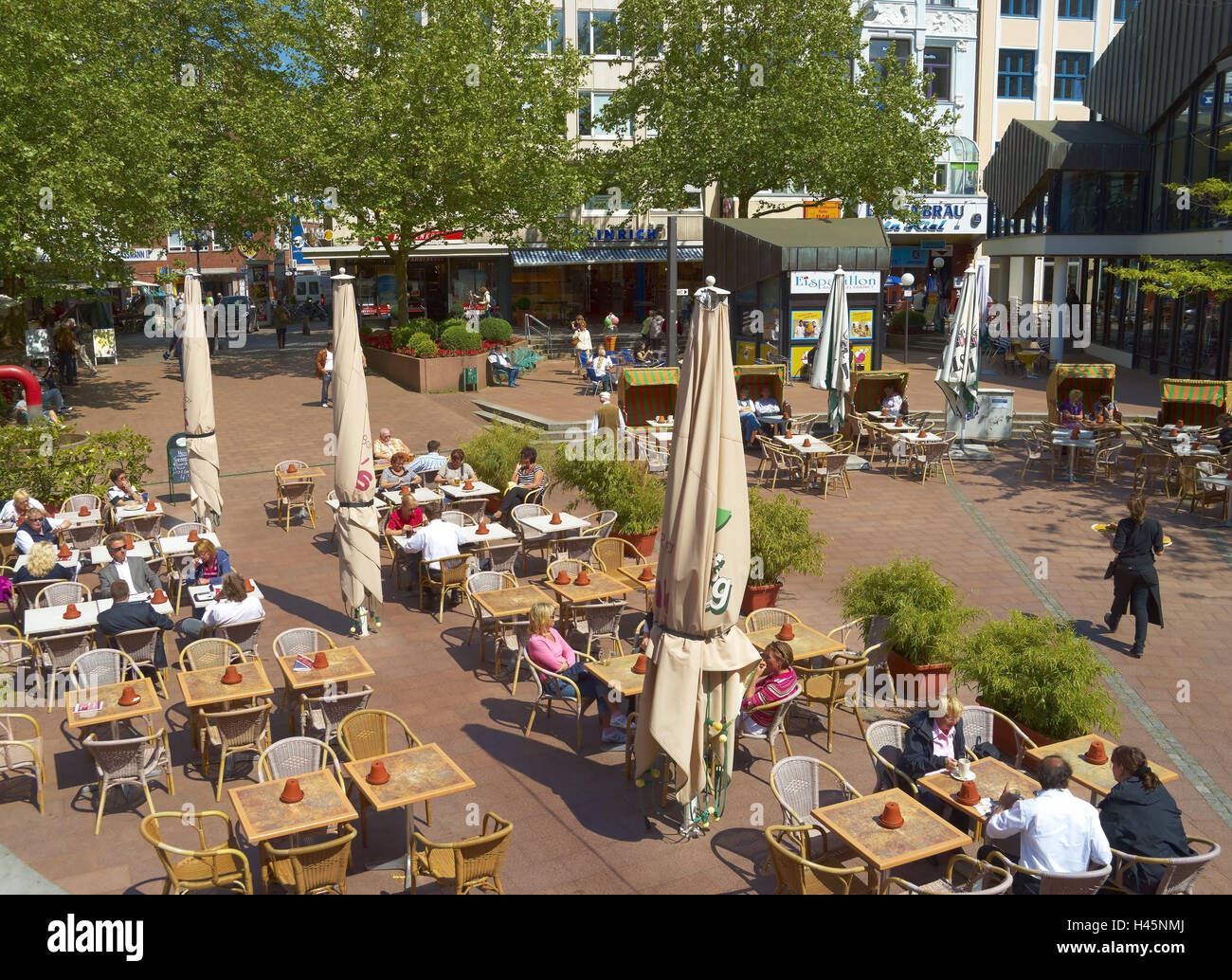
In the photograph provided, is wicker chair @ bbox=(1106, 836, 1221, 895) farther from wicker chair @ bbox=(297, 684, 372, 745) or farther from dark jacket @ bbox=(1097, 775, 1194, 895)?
wicker chair @ bbox=(297, 684, 372, 745)

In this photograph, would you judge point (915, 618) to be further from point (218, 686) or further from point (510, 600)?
point (218, 686)

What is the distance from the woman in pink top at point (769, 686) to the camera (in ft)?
27.3

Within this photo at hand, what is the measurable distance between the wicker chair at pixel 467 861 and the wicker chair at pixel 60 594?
5.83 metres

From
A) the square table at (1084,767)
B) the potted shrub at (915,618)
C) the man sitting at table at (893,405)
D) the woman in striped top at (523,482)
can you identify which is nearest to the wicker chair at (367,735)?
the potted shrub at (915,618)

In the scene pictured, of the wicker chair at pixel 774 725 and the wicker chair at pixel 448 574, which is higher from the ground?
the wicker chair at pixel 448 574

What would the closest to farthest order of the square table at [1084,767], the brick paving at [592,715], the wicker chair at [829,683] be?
the square table at [1084,767]
the brick paving at [592,715]
the wicker chair at [829,683]

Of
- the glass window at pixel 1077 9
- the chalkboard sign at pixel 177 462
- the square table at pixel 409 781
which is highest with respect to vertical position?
the glass window at pixel 1077 9

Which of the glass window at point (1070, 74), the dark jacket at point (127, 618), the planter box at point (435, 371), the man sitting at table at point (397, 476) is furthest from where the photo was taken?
the glass window at point (1070, 74)

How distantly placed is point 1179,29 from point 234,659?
29181mm

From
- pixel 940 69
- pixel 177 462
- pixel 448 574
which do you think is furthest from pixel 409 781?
pixel 940 69

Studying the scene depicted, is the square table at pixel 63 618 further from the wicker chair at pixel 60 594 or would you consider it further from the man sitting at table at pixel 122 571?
the wicker chair at pixel 60 594

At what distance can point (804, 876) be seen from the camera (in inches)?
249

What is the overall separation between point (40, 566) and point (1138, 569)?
10.9 meters

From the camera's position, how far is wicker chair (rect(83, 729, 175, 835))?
25.2 ft
